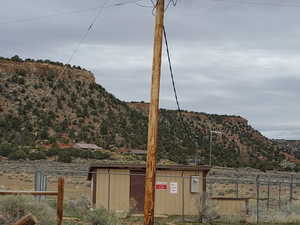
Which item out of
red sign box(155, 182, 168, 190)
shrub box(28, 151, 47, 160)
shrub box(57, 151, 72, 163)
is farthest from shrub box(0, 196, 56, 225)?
shrub box(28, 151, 47, 160)

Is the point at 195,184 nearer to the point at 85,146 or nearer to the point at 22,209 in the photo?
the point at 22,209

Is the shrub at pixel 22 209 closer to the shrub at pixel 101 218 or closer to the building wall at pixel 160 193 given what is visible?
the shrub at pixel 101 218

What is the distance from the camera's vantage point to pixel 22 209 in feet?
50.5

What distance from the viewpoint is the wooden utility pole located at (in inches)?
565

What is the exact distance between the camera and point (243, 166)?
272 feet

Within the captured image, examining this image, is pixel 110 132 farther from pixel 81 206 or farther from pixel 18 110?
pixel 81 206

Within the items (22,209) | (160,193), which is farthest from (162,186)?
(22,209)

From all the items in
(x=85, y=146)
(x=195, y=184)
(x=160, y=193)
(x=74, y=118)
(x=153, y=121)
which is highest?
(x=74, y=118)

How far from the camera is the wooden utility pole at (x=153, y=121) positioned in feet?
47.1

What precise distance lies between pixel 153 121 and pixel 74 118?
68.3m

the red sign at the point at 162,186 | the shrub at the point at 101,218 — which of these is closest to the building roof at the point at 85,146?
the red sign at the point at 162,186

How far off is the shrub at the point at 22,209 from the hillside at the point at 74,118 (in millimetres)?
53584

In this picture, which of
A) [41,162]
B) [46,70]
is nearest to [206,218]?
[41,162]

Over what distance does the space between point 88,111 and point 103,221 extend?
66058mm
